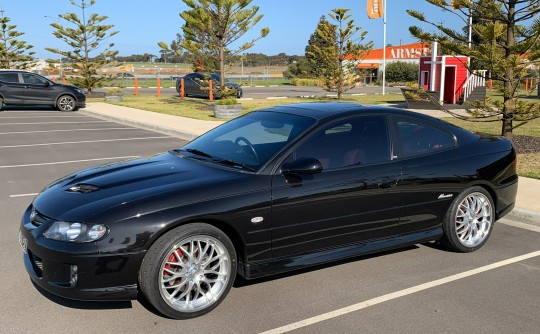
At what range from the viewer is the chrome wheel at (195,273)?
12.0ft

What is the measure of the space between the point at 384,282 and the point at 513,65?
612 centimetres

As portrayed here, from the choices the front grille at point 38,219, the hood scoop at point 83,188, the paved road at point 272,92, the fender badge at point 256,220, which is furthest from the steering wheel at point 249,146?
the paved road at point 272,92

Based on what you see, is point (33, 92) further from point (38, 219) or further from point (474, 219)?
point (474, 219)

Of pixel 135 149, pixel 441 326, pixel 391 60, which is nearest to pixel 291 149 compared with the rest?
pixel 441 326

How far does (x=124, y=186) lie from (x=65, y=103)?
19.2 metres

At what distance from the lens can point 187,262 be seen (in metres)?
3.74

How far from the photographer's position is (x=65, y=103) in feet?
70.2

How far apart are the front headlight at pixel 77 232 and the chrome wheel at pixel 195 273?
1.58 feet

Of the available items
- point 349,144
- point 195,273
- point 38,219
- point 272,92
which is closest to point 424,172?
point 349,144

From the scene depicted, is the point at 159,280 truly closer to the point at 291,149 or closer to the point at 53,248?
the point at 53,248

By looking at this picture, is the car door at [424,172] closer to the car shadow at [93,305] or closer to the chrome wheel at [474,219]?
the chrome wheel at [474,219]

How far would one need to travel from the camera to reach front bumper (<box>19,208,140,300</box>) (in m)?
3.44

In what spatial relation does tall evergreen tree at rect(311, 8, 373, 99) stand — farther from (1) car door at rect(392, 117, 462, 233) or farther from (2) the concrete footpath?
(1) car door at rect(392, 117, 462, 233)

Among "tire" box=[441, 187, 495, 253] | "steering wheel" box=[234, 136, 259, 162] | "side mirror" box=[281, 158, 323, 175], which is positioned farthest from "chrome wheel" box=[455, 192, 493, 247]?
"steering wheel" box=[234, 136, 259, 162]
